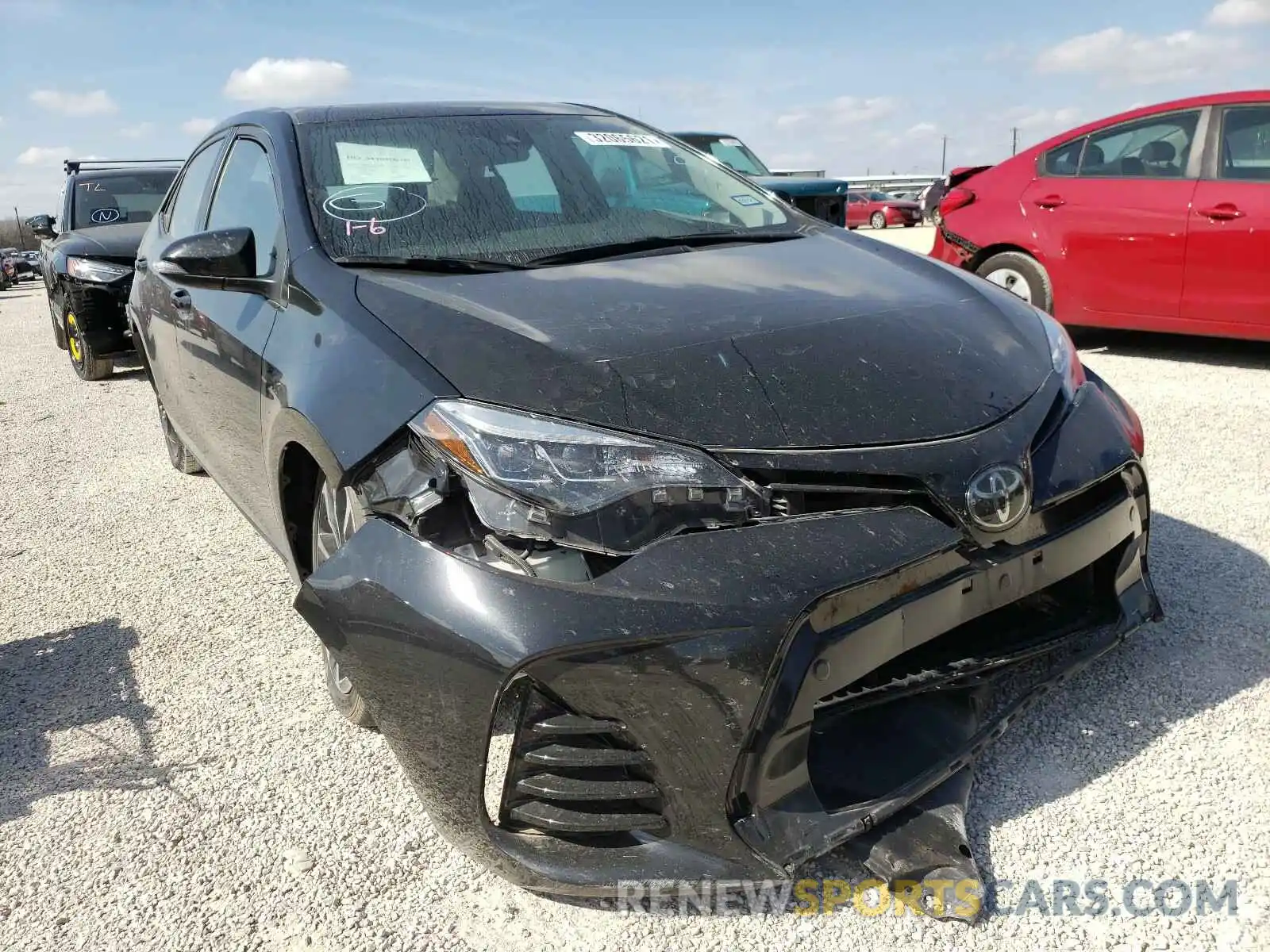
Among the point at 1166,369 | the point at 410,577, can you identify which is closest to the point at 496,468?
the point at 410,577

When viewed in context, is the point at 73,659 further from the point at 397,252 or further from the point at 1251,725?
the point at 1251,725

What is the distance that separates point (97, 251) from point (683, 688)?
24.4 feet

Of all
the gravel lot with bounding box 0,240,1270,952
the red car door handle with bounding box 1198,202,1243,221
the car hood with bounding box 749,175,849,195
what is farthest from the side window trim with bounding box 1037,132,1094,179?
the gravel lot with bounding box 0,240,1270,952

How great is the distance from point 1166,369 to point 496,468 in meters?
5.31

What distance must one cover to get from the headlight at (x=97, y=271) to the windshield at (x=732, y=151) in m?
6.08

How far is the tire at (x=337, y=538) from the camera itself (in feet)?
6.72

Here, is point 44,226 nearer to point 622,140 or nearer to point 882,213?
point 622,140

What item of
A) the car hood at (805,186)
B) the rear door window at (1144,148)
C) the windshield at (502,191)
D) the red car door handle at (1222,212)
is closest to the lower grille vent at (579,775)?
the windshield at (502,191)

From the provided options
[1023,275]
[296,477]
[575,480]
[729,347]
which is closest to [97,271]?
[296,477]

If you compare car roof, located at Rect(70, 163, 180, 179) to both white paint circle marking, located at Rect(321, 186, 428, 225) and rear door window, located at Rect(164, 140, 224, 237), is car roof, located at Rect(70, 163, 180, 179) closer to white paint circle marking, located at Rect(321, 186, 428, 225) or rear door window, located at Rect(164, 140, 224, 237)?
rear door window, located at Rect(164, 140, 224, 237)

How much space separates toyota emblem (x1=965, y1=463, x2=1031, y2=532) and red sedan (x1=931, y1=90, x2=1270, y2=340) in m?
4.40

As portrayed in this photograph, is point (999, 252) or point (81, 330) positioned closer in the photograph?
point (999, 252)

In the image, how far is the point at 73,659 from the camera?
3053mm

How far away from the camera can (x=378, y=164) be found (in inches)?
110
